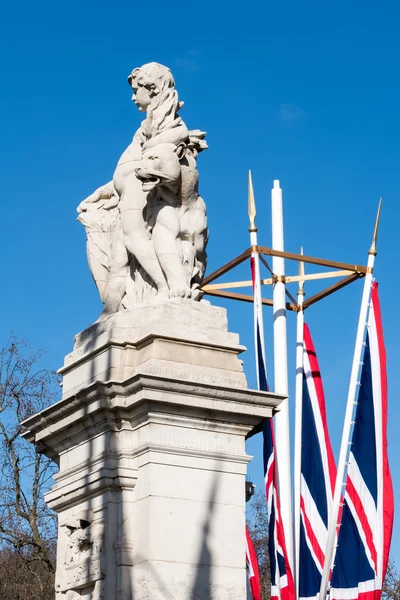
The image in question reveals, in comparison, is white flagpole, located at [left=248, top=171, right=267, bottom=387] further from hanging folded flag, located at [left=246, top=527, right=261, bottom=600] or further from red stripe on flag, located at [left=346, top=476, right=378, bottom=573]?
hanging folded flag, located at [left=246, top=527, right=261, bottom=600]

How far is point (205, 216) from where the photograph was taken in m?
13.8

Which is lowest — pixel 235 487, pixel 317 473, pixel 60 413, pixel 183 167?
pixel 235 487

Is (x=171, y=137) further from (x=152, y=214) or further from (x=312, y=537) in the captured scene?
(x=312, y=537)

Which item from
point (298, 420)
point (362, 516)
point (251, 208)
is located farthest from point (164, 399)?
point (251, 208)

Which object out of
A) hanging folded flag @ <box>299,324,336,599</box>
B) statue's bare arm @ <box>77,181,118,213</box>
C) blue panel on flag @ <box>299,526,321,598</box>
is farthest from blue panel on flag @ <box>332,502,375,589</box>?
statue's bare arm @ <box>77,181,118,213</box>

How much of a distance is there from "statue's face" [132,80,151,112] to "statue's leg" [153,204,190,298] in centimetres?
132

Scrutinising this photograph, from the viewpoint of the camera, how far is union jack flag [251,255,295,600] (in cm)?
1642

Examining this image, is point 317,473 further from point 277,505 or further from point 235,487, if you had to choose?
point 235,487

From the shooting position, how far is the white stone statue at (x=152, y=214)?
13.3 m

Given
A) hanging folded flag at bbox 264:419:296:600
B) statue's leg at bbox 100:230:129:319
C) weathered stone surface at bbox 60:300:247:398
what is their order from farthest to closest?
hanging folded flag at bbox 264:419:296:600 < statue's leg at bbox 100:230:129:319 < weathered stone surface at bbox 60:300:247:398

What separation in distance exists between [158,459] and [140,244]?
2.47 metres

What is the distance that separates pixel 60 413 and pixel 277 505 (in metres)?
5.21

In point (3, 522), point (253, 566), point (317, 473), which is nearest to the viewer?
point (253, 566)

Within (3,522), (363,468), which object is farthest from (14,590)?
(363,468)
